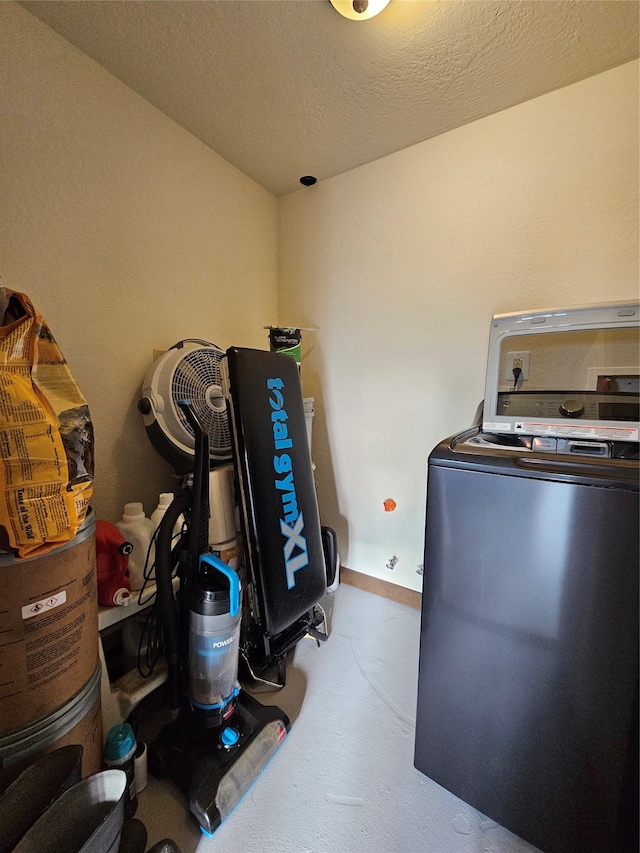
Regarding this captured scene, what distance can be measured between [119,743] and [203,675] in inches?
9.6

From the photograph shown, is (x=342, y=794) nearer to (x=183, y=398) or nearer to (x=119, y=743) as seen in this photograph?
(x=119, y=743)

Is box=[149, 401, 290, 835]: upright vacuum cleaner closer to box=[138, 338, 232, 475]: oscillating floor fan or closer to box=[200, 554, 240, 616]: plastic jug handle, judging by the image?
box=[200, 554, 240, 616]: plastic jug handle

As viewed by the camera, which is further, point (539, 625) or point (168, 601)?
point (168, 601)

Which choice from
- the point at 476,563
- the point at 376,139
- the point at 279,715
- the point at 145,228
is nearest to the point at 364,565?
the point at 279,715

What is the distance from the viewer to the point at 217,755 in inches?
39.1

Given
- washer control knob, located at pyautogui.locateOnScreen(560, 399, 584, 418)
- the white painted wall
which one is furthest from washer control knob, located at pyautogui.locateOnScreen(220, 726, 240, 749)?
washer control knob, located at pyautogui.locateOnScreen(560, 399, 584, 418)

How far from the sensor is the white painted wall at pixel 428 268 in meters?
1.32

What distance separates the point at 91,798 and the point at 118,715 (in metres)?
0.41

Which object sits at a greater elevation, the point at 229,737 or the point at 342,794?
the point at 229,737

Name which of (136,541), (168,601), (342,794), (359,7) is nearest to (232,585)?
(168,601)

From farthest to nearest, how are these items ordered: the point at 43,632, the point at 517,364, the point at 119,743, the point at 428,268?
the point at 428,268, the point at 517,364, the point at 119,743, the point at 43,632

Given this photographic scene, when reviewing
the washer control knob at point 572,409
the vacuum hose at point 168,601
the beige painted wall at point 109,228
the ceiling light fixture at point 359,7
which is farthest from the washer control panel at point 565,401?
the beige painted wall at point 109,228

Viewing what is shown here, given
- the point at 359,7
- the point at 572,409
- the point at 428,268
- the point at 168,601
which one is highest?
the point at 359,7

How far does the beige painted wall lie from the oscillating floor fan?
190mm
